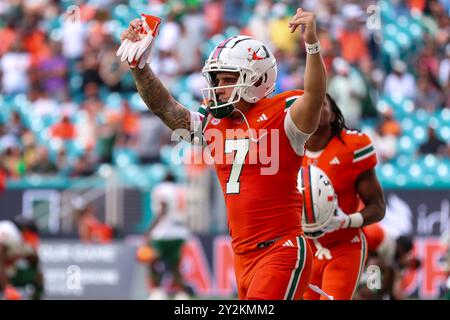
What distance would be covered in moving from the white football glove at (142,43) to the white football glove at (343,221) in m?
1.77

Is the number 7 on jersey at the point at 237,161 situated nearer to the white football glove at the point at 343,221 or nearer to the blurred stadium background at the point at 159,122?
the white football glove at the point at 343,221

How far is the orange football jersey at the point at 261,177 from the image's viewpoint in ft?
19.5

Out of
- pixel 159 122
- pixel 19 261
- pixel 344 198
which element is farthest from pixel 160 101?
pixel 159 122

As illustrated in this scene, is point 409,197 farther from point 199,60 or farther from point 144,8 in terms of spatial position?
point 144,8

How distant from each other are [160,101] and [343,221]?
160 centimetres

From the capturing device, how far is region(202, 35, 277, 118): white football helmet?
19.8 feet

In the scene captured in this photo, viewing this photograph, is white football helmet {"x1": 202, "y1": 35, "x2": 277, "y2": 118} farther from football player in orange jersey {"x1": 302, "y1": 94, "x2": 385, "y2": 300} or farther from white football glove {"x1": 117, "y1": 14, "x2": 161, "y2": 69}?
football player in orange jersey {"x1": 302, "y1": 94, "x2": 385, "y2": 300}

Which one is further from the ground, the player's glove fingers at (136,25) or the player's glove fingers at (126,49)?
the player's glove fingers at (136,25)

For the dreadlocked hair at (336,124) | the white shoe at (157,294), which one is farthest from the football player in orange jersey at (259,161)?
the white shoe at (157,294)

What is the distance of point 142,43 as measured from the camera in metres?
6.27

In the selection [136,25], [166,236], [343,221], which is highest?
[136,25]

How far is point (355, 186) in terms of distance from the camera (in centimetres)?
750

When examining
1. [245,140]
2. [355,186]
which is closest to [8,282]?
[355,186]

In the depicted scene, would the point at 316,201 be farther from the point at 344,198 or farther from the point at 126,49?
the point at 126,49
